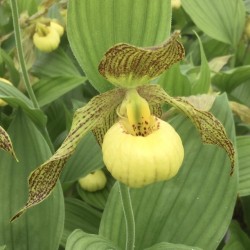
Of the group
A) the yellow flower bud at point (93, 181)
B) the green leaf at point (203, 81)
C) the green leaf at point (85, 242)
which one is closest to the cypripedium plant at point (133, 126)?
the green leaf at point (85, 242)

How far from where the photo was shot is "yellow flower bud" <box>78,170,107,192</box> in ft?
5.47

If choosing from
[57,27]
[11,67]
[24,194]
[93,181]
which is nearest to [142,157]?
[24,194]

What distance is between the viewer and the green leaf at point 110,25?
3.37ft

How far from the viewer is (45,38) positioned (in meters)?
1.85

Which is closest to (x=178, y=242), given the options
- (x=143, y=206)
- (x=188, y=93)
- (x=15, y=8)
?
(x=143, y=206)

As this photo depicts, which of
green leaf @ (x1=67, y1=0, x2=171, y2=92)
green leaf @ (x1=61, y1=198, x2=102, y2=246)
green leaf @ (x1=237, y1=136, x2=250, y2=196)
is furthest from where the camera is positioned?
green leaf @ (x1=61, y1=198, x2=102, y2=246)

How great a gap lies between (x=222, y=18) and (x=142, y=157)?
3.63ft

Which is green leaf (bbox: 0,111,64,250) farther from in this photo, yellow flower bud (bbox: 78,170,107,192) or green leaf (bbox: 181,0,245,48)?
green leaf (bbox: 181,0,245,48)

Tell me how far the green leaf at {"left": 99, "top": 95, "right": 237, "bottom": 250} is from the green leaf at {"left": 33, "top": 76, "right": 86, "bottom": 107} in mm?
504

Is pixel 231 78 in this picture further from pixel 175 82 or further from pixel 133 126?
pixel 133 126

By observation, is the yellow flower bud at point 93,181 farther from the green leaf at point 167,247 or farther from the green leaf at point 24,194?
the green leaf at point 167,247

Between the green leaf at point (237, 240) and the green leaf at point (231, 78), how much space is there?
18.1 inches

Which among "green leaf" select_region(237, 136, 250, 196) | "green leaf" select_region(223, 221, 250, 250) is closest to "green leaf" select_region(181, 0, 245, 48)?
"green leaf" select_region(237, 136, 250, 196)

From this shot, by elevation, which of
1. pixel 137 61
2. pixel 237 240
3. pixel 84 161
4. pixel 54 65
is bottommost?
pixel 237 240
